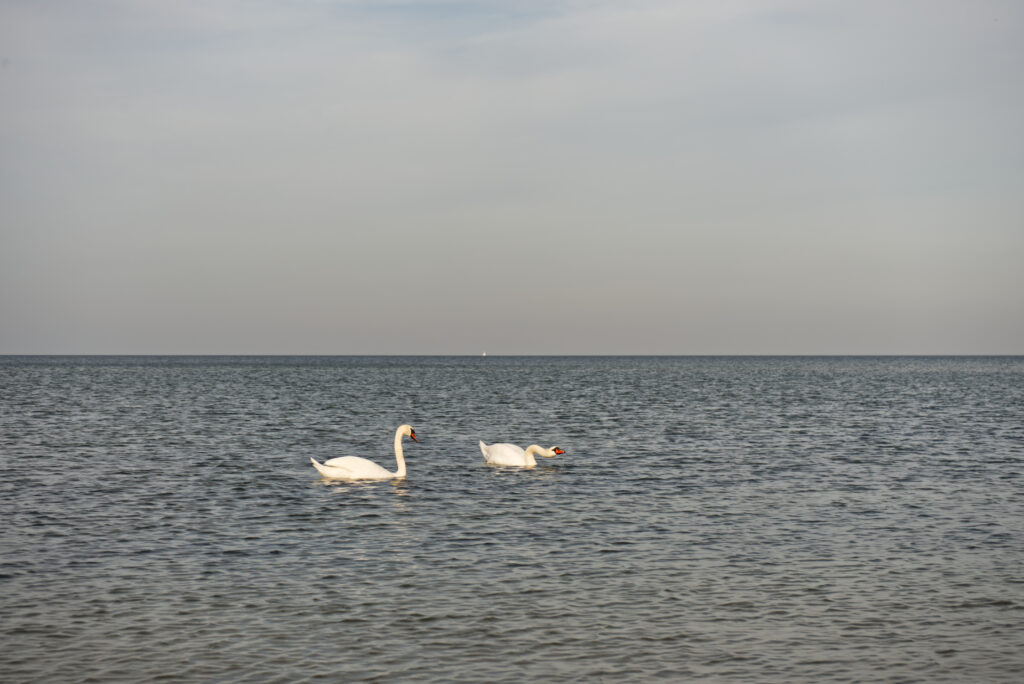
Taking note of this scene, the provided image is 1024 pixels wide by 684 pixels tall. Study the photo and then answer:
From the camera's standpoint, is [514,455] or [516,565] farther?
[514,455]

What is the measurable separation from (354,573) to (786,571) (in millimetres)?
6533

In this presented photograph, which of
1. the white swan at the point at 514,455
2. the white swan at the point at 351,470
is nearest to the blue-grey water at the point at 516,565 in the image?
the white swan at the point at 351,470

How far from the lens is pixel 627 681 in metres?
10.3

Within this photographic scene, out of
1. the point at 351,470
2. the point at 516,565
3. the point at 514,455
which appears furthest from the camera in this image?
the point at 514,455

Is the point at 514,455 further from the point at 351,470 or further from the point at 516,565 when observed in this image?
the point at 516,565

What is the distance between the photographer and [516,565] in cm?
1555

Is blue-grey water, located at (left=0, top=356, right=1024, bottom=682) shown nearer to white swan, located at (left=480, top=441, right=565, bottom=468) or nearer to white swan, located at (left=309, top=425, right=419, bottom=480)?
white swan, located at (left=309, top=425, right=419, bottom=480)

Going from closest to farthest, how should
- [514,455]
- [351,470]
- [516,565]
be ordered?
1. [516,565]
2. [351,470]
3. [514,455]

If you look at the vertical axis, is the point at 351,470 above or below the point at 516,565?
above

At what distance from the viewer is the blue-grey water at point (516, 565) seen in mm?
11016

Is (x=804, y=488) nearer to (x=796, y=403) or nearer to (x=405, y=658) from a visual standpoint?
(x=405, y=658)

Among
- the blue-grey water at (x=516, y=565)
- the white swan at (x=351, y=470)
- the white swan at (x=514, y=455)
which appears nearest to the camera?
the blue-grey water at (x=516, y=565)

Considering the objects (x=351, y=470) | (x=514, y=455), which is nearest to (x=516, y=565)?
(x=351, y=470)

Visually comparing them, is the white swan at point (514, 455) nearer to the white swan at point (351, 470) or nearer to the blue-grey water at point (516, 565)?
the blue-grey water at point (516, 565)
